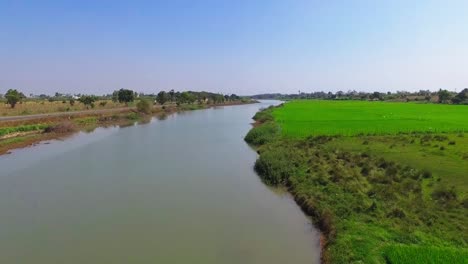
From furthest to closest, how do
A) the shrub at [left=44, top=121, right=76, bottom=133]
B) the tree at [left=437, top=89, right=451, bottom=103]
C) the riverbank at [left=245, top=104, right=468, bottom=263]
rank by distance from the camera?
the tree at [left=437, top=89, right=451, bottom=103] → the shrub at [left=44, top=121, right=76, bottom=133] → the riverbank at [left=245, top=104, right=468, bottom=263]

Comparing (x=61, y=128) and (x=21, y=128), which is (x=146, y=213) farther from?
(x=61, y=128)

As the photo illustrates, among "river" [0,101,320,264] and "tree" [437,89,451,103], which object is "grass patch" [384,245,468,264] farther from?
"tree" [437,89,451,103]

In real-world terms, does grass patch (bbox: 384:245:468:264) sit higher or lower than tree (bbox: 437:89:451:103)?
lower

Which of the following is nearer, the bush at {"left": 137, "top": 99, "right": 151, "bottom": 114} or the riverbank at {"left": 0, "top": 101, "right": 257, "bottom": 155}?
the riverbank at {"left": 0, "top": 101, "right": 257, "bottom": 155}

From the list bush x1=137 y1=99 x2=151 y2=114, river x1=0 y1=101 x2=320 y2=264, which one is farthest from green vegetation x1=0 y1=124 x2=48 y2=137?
bush x1=137 y1=99 x2=151 y2=114

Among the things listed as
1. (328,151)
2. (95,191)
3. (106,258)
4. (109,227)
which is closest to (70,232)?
(109,227)

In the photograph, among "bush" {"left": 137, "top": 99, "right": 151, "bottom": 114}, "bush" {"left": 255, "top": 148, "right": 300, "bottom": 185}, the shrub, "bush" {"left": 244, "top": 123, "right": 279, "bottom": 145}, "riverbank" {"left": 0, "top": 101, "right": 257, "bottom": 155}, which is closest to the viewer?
"bush" {"left": 255, "top": 148, "right": 300, "bottom": 185}

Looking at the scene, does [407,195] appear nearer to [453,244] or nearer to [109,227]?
[453,244]
